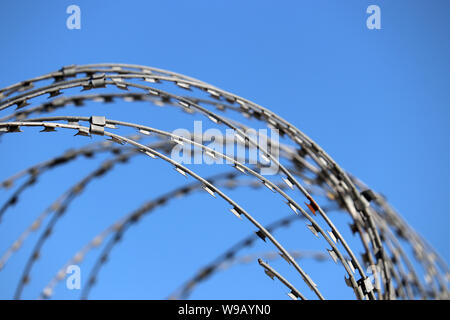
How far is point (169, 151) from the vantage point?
11.6m

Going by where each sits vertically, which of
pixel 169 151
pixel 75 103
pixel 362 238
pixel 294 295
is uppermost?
pixel 169 151

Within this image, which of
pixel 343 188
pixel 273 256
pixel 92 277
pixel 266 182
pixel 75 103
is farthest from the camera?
pixel 273 256

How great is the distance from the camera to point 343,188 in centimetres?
926

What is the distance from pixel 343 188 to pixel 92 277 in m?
5.93

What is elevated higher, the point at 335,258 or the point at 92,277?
the point at 92,277
